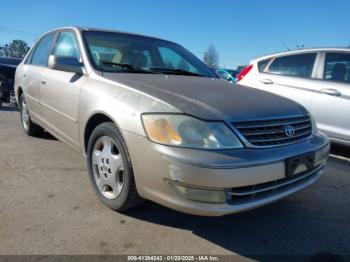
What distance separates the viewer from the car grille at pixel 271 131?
8.14 feet

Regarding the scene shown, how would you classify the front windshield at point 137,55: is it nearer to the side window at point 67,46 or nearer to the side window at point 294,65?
the side window at point 67,46

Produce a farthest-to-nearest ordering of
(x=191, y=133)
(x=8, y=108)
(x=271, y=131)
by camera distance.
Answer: (x=8, y=108)
(x=271, y=131)
(x=191, y=133)

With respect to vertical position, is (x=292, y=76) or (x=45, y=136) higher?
(x=292, y=76)

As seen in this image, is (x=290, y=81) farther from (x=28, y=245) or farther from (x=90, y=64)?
(x=28, y=245)

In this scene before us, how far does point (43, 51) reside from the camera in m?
4.87

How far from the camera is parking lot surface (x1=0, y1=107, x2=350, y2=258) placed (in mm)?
2557

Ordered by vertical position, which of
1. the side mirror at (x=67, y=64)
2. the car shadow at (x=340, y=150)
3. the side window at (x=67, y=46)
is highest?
the side window at (x=67, y=46)

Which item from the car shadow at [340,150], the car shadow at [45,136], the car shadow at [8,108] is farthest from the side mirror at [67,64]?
the car shadow at [8,108]

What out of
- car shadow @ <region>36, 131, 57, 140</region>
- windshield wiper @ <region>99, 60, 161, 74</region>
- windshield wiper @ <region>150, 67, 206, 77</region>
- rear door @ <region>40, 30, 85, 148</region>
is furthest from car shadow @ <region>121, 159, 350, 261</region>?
car shadow @ <region>36, 131, 57, 140</region>

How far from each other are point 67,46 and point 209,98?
2.09 metres

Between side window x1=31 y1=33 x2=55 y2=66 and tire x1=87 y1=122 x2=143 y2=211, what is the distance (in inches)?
79.7

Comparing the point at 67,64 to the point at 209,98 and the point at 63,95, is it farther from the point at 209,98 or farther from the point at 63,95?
the point at 209,98

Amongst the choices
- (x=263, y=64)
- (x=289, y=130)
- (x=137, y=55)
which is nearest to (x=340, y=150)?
(x=263, y=64)

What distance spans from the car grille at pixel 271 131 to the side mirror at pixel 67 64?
176 centimetres
